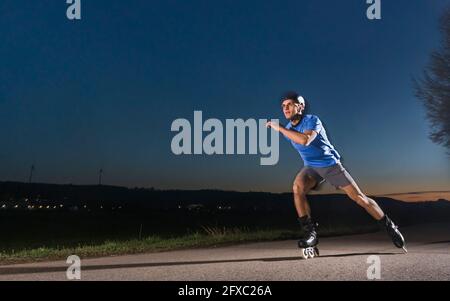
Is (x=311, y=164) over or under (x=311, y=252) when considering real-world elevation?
over

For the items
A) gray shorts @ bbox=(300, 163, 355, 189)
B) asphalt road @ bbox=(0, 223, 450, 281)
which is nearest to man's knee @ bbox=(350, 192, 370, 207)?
gray shorts @ bbox=(300, 163, 355, 189)

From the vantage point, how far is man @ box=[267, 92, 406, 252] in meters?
5.55

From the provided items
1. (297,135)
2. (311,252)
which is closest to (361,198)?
(311,252)

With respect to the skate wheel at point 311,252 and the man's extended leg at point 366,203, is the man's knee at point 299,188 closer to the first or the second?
the man's extended leg at point 366,203

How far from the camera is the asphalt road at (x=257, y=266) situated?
5.12 metres

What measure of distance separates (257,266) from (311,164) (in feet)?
4.84

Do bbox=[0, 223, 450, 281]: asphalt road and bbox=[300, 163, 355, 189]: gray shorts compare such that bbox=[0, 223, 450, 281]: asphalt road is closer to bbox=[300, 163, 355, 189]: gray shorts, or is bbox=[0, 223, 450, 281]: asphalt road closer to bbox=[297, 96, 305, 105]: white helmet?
bbox=[300, 163, 355, 189]: gray shorts

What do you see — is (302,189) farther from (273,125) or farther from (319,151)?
(273,125)

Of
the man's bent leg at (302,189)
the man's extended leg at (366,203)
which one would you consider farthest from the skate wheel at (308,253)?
the man's extended leg at (366,203)

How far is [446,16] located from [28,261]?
15.6 metres

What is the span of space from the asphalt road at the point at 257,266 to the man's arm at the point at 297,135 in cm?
151

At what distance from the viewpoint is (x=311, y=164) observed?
5.99 meters
